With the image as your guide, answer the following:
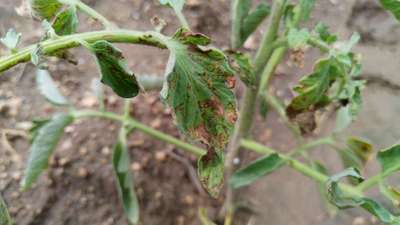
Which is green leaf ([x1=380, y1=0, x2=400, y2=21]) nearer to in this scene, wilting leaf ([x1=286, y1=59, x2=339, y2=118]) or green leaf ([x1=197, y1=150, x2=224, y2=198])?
wilting leaf ([x1=286, y1=59, x2=339, y2=118])

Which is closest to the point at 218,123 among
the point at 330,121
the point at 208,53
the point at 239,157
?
the point at 208,53

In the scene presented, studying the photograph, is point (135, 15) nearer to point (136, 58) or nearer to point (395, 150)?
point (136, 58)

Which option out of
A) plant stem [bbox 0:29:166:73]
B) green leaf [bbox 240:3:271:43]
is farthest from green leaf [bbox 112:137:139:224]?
plant stem [bbox 0:29:166:73]

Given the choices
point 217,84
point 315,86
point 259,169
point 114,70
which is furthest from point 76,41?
point 259,169

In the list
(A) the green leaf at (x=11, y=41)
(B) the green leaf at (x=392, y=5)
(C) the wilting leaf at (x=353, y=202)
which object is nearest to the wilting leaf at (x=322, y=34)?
(B) the green leaf at (x=392, y=5)

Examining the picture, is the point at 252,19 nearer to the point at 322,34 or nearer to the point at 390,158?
the point at 322,34
